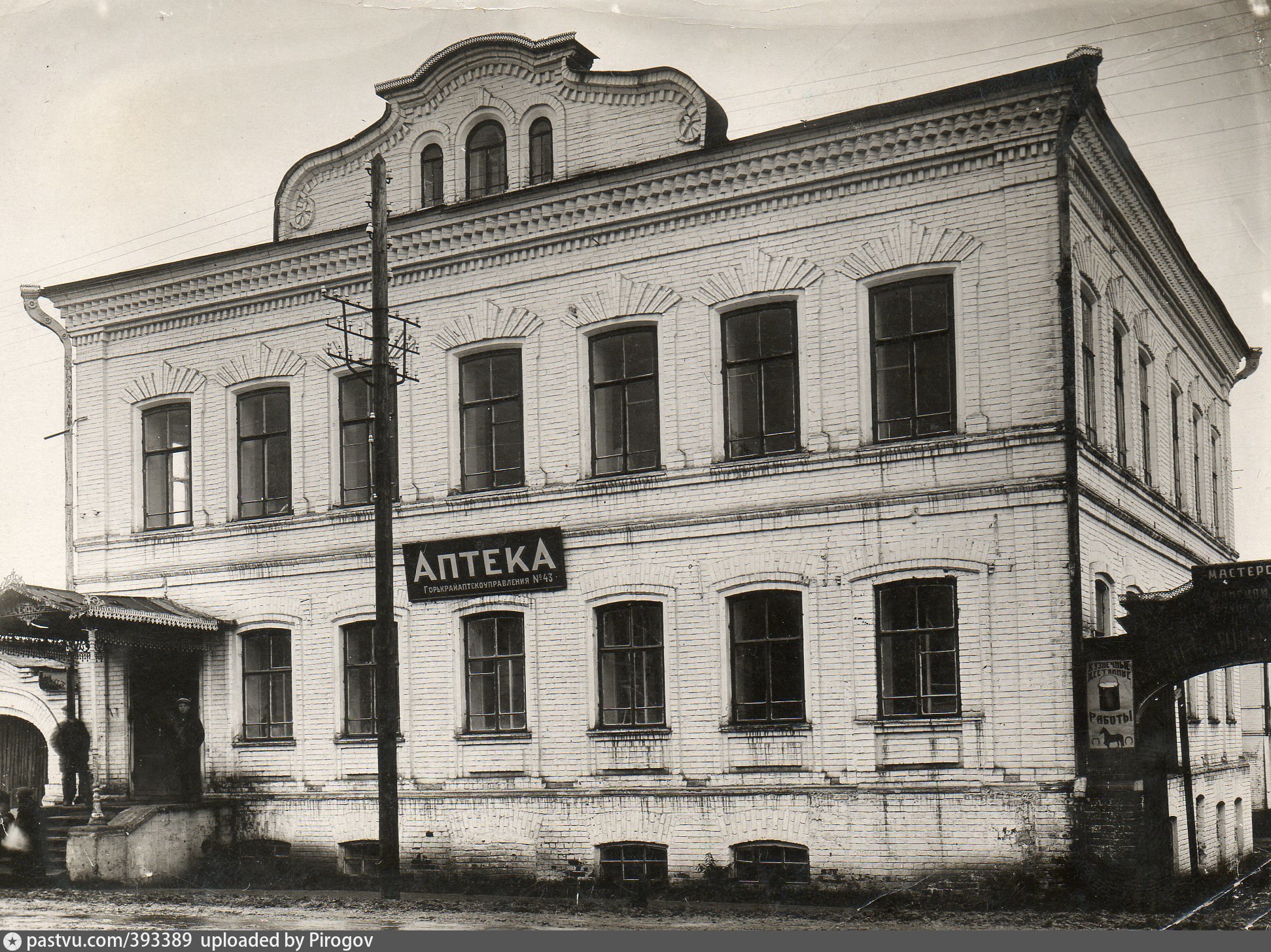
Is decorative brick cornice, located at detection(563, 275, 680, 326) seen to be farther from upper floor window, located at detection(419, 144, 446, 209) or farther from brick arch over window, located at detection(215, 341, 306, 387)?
brick arch over window, located at detection(215, 341, 306, 387)

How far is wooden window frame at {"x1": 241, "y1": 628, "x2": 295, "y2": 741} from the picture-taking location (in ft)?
57.0

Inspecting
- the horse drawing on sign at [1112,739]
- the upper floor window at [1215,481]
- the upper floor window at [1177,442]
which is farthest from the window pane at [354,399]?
the upper floor window at [1215,481]

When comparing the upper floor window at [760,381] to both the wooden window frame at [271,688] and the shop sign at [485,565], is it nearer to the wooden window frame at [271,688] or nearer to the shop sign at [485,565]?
the shop sign at [485,565]

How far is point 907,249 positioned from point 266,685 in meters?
9.22

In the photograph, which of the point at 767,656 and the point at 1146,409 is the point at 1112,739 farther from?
the point at 1146,409

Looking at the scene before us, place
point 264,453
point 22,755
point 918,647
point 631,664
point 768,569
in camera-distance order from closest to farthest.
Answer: point 918,647 < point 768,569 < point 631,664 < point 264,453 < point 22,755

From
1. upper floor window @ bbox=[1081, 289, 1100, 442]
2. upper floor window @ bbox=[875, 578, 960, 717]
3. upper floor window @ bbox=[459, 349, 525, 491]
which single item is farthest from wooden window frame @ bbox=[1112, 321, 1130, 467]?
upper floor window @ bbox=[459, 349, 525, 491]

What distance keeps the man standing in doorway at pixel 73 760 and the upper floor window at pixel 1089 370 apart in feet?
41.6

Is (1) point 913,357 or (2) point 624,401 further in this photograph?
(2) point 624,401

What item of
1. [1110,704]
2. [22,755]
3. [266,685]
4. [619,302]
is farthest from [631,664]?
[22,755]

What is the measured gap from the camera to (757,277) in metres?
14.8

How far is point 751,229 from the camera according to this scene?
48.8 feet

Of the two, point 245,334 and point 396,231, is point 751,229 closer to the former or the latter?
point 396,231

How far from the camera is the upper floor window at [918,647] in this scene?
44.8ft
